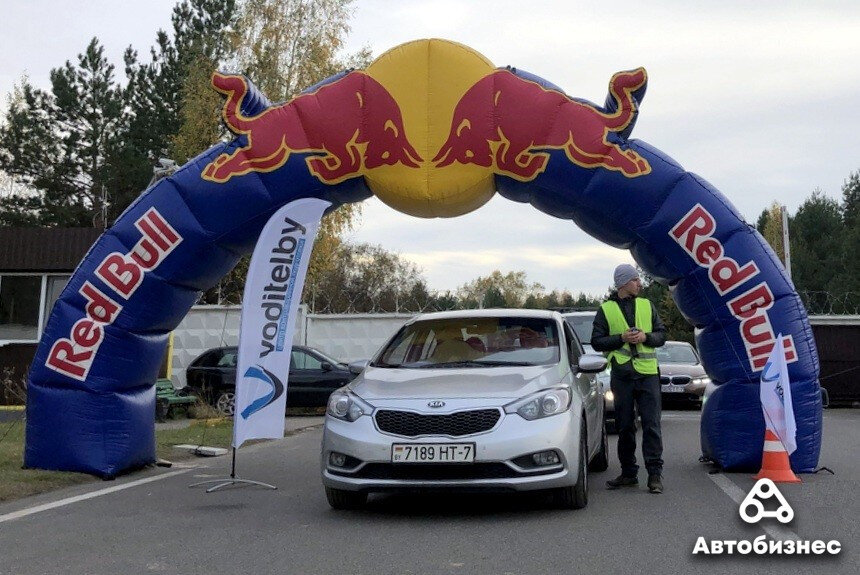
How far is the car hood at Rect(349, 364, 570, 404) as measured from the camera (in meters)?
7.54

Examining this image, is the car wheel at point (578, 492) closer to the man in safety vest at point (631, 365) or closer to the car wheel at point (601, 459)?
the man in safety vest at point (631, 365)

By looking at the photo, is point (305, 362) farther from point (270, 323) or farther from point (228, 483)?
point (270, 323)

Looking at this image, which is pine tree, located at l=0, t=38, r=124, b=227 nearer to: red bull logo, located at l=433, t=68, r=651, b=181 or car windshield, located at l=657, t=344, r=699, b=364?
car windshield, located at l=657, t=344, r=699, b=364

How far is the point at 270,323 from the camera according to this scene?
30.6 feet

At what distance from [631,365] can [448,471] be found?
2450 millimetres

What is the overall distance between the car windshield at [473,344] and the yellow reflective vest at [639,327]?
1.75 feet

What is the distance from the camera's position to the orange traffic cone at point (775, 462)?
9.34 metres

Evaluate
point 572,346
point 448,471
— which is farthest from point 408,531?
point 572,346

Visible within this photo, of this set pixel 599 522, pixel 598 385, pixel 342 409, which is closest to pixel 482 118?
pixel 598 385

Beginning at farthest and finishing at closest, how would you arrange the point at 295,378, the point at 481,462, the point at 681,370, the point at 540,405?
the point at 295,378 → the point at 681,370 → the point at 540,405 → the point at 481,462

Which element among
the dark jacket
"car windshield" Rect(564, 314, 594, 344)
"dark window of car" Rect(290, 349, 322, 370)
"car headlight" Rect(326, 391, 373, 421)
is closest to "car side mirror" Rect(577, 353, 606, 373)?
the dark jacket

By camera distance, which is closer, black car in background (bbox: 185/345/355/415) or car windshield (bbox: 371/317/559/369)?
car windshield (bbox: 371/317/559/369)

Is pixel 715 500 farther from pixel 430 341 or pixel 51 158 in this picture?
pixel 51 158

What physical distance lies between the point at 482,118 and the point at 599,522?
4280 mm
